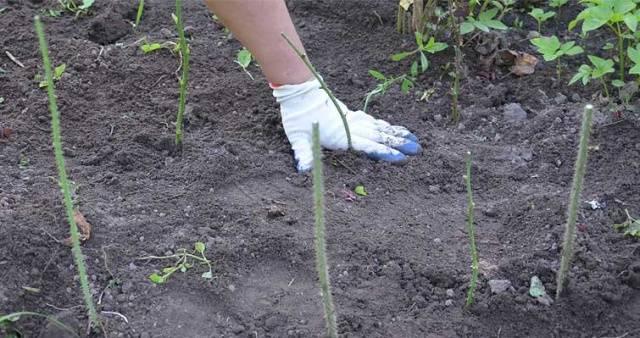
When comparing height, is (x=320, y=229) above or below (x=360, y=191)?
above

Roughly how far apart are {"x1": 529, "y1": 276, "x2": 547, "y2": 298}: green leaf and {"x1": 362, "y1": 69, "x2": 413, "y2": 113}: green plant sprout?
36.7 inches

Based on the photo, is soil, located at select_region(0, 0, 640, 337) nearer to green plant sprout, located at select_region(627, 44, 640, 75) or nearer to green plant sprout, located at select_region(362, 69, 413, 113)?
green plant sprout, located at select_region(362, 69, 413, 113)

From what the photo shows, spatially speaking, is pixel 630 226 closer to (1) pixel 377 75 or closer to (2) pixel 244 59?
(1) pixel 377 75

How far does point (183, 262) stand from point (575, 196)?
1.03 metres

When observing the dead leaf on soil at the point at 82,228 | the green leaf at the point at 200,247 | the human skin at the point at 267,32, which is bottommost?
the green leaf at the point at 200,247

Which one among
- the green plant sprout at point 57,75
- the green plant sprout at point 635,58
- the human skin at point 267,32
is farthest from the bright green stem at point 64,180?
Result: the green plant sprout at point 635,58

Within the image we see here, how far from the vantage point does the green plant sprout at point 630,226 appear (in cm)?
223

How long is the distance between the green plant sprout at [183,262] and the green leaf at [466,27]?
124 centimetres

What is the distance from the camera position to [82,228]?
227 centimetres

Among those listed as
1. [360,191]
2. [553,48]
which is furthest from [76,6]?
[553,48]

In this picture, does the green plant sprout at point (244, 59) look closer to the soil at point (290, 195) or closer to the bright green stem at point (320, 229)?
the soil at point (290, 195)

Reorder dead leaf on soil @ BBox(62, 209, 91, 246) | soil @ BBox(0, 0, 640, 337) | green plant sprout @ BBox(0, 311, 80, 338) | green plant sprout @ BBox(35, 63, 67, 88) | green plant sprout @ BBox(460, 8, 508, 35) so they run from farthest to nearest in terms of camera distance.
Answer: green plant sprout @ BBox(35, 63, 67, 88) < green plant sprout @ BBox(460, 8, 508, 35) < dead leaf on soil @ BBox(62, 209, 91, 246) < soil @ BBox(0, 0, 640, 337) < green plant sprout @ BBox(0, 311, 80, 338)

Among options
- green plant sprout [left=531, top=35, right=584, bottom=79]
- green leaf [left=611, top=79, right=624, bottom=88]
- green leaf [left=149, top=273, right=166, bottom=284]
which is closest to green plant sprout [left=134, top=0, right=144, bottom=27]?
green leaf [left=149, top=273, right=166, bottom=284]

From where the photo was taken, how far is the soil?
209 centimetres
